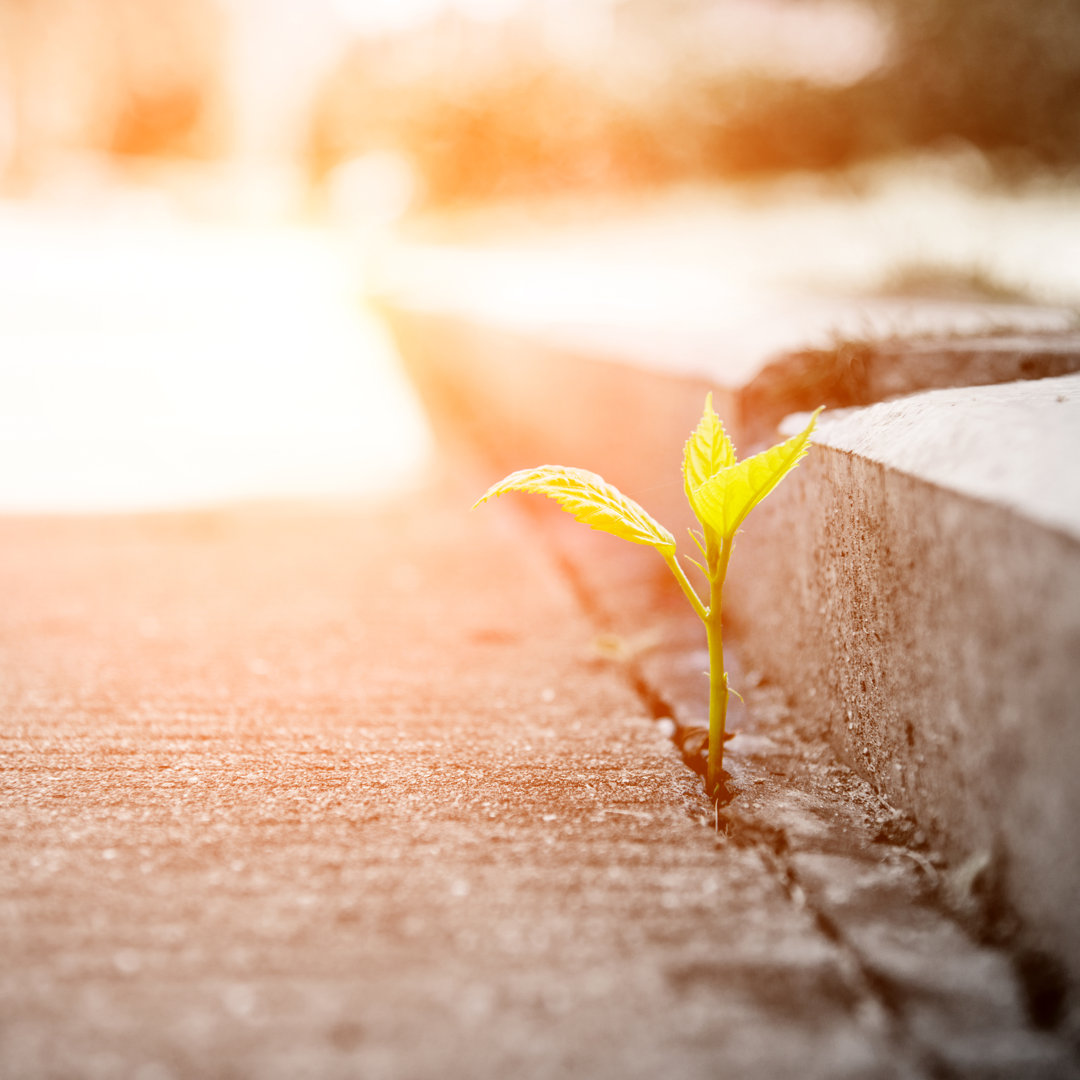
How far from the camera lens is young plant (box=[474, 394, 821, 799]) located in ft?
5.38

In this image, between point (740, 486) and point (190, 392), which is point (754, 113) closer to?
point (190, 392)

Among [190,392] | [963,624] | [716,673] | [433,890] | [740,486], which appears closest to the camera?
[963,624]

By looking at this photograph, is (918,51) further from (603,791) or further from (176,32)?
(176,32)

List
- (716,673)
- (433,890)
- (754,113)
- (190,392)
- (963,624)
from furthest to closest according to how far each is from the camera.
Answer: (754,113), (190,392), (716,673), (433,890), (963,624)

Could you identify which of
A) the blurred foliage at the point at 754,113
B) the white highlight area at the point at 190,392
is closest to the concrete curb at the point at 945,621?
the white highlight area at the point at 190,392

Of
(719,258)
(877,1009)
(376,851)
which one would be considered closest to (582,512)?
(376,851)

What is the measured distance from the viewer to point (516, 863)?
1586mm

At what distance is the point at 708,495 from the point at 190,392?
5743 mm

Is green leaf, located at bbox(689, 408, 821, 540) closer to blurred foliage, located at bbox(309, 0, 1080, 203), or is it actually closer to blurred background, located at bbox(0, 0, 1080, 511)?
blurred background, located at bbox(0, 0, 1080, 511)

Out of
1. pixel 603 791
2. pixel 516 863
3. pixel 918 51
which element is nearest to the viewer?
pixel 516 863

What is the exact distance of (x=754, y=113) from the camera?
1608cm

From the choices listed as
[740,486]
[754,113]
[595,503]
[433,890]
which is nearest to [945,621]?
[740,486]

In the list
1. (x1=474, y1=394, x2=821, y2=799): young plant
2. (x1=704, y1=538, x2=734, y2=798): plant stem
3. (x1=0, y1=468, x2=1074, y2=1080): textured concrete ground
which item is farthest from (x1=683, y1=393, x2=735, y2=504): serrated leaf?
(x1=0, y1=468, x2=1074, y2=1080): textured concrete ground

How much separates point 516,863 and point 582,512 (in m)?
0.52
